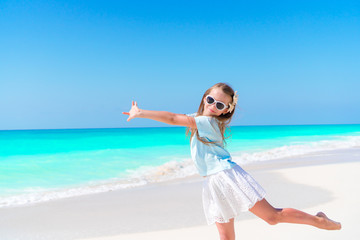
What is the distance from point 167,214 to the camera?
4777 mm

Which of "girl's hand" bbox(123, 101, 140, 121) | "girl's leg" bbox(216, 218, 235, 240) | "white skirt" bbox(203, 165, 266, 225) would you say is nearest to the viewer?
"girl's hand" bbox(123, 101, 140, 121)

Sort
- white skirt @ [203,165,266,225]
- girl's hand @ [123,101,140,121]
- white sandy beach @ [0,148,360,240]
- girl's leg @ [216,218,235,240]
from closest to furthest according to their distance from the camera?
girl's hand @ [123,101,140,121] → white skirt @ [203,165,266,225] → girl's leg @ [216,218,235,240] → white sandy beach @ [0,148,360,240]

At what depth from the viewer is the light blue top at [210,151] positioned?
272 centimetres

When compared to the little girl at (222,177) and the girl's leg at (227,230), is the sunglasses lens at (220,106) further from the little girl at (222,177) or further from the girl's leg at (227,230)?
the girl's leg at (227,230)

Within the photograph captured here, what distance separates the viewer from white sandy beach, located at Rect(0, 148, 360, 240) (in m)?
3.92

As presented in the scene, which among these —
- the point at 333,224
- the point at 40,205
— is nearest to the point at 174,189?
the point at 40,205

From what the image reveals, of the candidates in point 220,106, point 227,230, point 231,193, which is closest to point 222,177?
point 231,193

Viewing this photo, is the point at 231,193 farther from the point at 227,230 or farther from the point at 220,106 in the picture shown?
the point at 220,106

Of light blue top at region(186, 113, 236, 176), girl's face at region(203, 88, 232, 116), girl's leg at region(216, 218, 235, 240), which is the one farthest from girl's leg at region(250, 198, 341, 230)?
girl's face at region(203, 88, 232, 116)

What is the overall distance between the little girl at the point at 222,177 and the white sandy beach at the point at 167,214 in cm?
111

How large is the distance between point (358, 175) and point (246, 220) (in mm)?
4241

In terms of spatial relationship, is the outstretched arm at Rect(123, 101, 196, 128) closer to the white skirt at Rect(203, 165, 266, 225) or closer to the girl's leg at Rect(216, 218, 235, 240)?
the white skirt at Rect(203, 165, 266, 225)

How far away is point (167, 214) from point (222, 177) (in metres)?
2.34

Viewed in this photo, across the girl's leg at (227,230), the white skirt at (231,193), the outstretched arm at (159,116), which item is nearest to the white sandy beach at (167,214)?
the girl's leg at (227,230)
